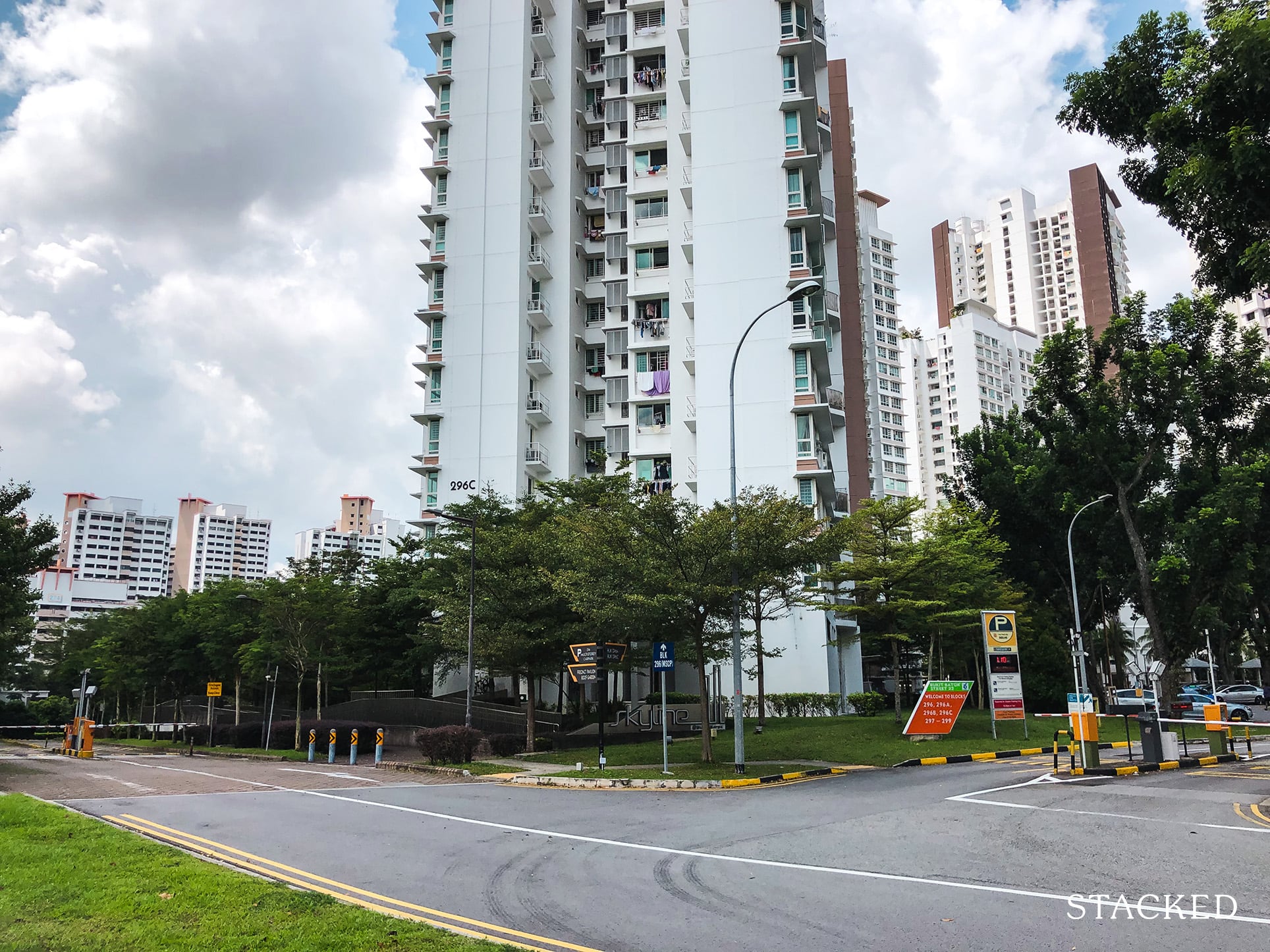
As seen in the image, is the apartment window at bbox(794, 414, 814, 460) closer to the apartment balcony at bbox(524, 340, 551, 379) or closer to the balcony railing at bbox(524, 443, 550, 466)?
the balcony railing at bbox(524, 443, 550, 466)

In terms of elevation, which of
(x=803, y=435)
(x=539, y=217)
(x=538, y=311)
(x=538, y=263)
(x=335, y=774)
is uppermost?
(x=539, y=217)

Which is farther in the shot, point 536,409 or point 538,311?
point 538,311

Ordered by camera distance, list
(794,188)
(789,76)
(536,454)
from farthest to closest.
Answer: (536,454) < (789,76) < (794,188)

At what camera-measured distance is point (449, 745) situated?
1077 inches

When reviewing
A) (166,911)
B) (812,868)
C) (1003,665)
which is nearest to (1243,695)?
(1003,665)

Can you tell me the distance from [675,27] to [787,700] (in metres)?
40.3

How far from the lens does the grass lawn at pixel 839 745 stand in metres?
24.3

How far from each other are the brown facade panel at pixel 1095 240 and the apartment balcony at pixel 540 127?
104 m

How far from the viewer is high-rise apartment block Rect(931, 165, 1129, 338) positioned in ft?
452

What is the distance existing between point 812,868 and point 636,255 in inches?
1873

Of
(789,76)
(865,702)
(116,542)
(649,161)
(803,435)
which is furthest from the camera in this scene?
(116,542)

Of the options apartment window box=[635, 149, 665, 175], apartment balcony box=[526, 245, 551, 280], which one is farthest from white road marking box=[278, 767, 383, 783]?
apartment window box=[635, 149, 665, 175]

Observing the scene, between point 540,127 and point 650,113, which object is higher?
point 540,127

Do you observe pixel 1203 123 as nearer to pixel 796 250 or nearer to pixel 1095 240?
pixel 796 250
